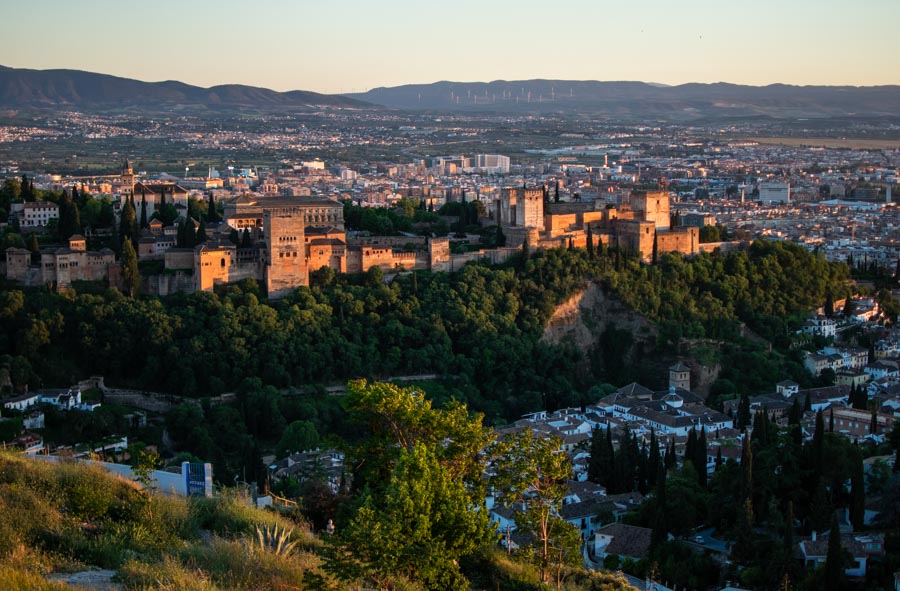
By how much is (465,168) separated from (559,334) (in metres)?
56.4

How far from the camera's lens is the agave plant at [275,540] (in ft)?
30.6

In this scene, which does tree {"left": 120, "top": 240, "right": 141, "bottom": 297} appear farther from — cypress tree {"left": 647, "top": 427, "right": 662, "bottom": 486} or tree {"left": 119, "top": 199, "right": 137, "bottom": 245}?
cypress tree {"left": 647, "top": 427, "right": 662, "bottom": 486}

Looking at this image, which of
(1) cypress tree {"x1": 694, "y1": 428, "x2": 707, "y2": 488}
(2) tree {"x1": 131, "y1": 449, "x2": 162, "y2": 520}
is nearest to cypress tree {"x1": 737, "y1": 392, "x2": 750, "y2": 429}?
(1) cypress tree {"x1": 694, "y1": 428, "x2": 707, "y2": 488}

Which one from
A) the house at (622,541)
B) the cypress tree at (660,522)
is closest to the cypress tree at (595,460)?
the house at (622,541)

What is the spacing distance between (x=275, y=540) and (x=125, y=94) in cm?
13193

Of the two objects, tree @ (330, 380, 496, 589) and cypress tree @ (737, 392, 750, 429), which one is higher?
tree @ (330, 380, 496, 589)

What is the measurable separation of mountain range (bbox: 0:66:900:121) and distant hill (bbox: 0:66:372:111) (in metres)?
0.10

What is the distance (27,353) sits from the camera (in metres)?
25.4

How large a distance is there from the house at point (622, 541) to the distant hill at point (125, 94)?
371 ft

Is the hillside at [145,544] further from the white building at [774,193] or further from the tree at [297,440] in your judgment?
the white building at [774,193]

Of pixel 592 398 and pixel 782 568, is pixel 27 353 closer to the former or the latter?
pixel 592 398

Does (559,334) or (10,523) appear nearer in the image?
(10,523)

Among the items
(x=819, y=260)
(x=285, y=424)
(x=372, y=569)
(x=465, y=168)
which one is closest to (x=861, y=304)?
(x=819, y=260)

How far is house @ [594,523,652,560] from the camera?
17438 mm
